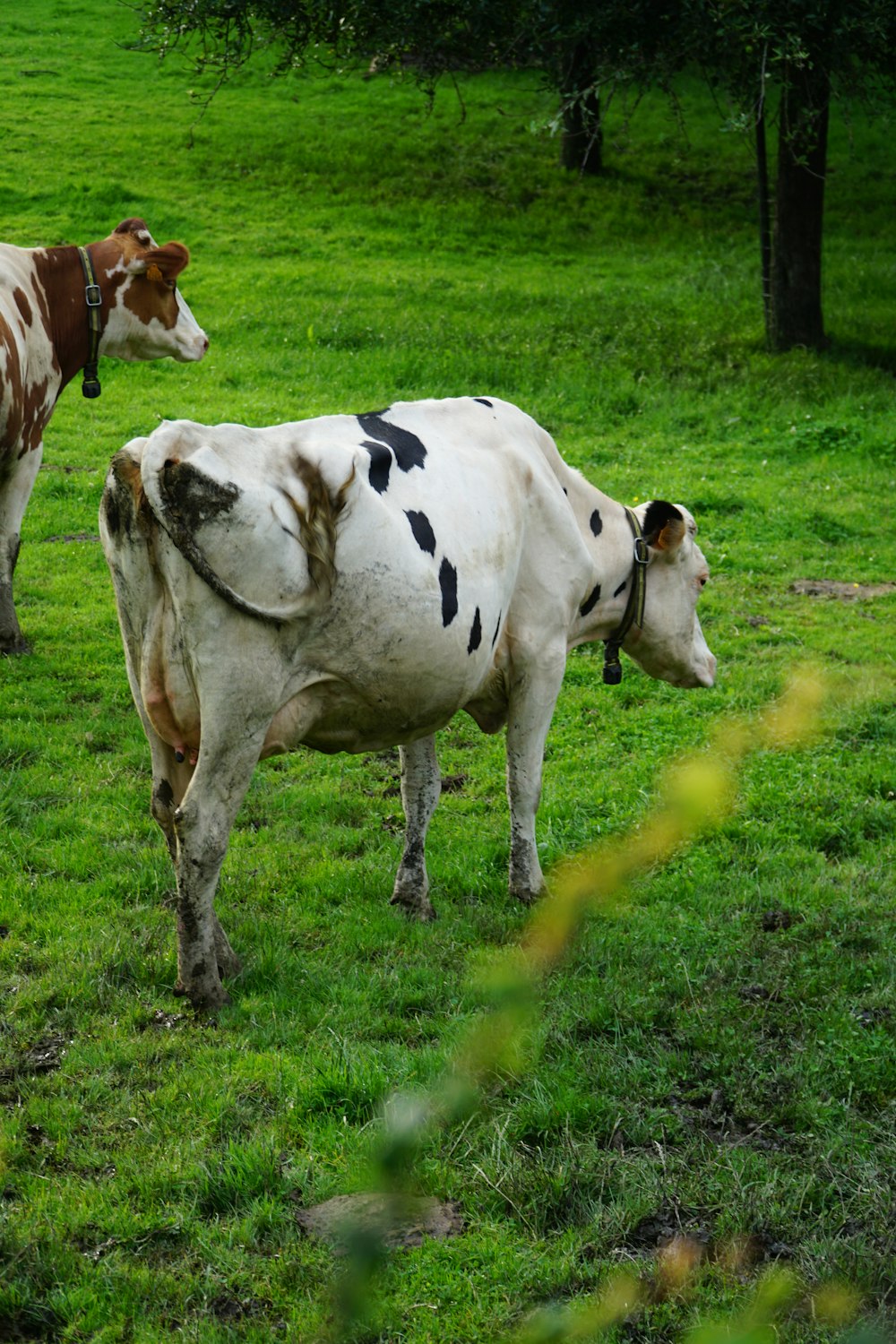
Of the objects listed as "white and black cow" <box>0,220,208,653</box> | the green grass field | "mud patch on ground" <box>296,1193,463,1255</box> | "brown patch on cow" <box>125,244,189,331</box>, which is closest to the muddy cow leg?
"white and black cow" <box>0,220,208,653</box>

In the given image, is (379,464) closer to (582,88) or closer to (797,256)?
(797,256)

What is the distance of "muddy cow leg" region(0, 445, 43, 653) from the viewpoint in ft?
29.2

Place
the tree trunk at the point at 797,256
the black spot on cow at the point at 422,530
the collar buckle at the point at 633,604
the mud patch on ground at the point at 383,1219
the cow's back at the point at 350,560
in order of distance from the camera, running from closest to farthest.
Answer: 1. the mud patch on ground at the point at 383,1219
2. the cow's back at the point at 350,560
3. the black spot on cow at the point at 422,530
4. the collar buckle at the point at 633,604
5. the tree trunk at the point at 797,256

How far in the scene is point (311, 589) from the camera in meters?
4.73

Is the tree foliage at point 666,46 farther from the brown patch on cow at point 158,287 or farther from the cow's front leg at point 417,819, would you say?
the cow's front leg at point 417,819

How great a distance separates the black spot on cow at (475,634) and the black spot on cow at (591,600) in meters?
1.39

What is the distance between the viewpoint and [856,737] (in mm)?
8305

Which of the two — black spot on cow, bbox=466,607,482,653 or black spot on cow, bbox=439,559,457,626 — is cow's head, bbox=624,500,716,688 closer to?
black spot on cow, bbox=466,607,482,653

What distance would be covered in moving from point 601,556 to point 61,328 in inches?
177

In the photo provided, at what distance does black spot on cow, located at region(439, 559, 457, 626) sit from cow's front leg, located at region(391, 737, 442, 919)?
1.15m

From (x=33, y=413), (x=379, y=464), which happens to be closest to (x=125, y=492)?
(x=379, y=464)

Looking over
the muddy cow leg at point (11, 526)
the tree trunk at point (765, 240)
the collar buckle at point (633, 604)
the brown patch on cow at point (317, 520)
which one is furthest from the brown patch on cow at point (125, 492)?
the tree trunk at point (765, 240)

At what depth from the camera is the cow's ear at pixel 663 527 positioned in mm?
6902

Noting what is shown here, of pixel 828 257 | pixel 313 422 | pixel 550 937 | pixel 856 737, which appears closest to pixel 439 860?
pixel 550 937
